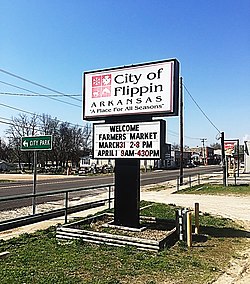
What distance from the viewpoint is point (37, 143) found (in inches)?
433

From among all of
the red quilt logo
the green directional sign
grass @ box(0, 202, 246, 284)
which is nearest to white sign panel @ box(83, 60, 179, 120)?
the red quilt logo

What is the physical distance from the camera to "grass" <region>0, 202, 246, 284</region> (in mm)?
5398

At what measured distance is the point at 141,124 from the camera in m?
9.08

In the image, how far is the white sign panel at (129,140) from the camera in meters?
8.81

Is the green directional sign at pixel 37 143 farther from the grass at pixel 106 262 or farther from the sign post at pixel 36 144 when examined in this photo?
the grass at pixel 106 262

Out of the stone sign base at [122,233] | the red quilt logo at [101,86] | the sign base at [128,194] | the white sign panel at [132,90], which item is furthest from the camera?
the red quilt logo at [101,86]

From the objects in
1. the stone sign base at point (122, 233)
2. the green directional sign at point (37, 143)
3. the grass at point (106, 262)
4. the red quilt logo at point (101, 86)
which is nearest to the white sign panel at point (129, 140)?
the red quilt logo at point (101, 86)

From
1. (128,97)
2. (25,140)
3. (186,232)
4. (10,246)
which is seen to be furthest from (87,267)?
(25,140)

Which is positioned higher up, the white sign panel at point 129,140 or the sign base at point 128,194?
the white sign panel at point 129,140

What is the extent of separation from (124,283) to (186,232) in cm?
314

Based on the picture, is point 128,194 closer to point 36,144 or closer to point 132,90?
point 132,90

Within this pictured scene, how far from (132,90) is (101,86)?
1013mm

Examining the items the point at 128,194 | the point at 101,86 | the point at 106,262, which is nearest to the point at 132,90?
the point at 101,86

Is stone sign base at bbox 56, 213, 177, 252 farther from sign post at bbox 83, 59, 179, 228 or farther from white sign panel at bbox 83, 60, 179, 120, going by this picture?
white sign panel at bbox 83, 60, 179, 120
